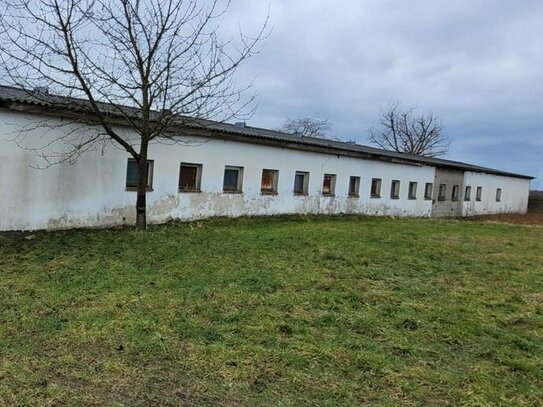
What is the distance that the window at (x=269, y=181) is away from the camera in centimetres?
1530

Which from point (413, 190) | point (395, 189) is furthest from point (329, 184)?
point (413, 190)

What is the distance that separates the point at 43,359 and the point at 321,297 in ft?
9.52

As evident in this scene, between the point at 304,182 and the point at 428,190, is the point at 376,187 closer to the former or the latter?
the point at 428,190

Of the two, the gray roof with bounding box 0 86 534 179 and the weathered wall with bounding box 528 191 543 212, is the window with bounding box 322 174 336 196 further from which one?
the weathered wall with bounding box 528 191 543 212

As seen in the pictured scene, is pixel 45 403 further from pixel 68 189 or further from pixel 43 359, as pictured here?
pixel 68 189

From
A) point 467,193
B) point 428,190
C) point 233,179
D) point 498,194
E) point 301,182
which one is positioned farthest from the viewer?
point 498,194

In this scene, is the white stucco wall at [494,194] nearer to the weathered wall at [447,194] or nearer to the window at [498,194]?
the window at [498,194]

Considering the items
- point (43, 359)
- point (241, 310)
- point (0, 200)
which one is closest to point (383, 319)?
point (241, 310)

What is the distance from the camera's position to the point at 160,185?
12133 millimetres

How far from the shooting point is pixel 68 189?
10.3 metres

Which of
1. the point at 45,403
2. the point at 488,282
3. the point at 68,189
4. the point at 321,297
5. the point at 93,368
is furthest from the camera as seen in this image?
the point at 68,189

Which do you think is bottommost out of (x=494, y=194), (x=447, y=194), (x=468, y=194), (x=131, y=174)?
(x=131, y=174)

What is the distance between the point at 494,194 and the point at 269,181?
19023 mm

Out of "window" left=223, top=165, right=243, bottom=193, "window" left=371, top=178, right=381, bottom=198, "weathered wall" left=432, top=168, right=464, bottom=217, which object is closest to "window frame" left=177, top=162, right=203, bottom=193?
"window" left=223, top=165, right=243, bottom=193
